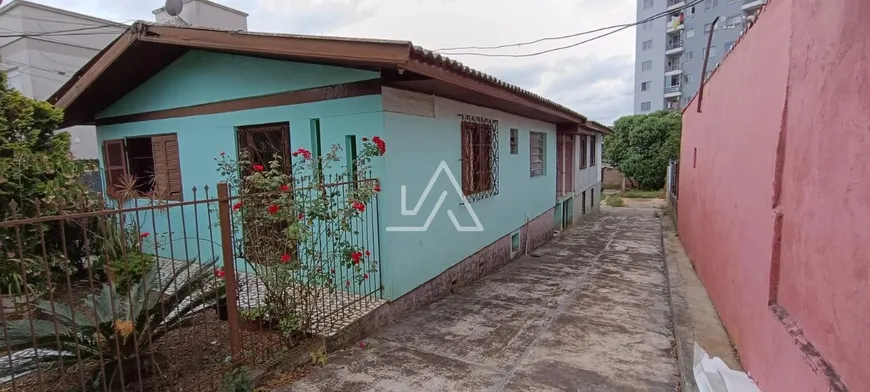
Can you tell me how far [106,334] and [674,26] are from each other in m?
54.7

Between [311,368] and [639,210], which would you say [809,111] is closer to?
[311,368]

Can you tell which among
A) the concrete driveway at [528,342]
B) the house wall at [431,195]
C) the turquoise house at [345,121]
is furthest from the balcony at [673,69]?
the concrete driveway at [528,342]

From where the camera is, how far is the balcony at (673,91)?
45719 mm

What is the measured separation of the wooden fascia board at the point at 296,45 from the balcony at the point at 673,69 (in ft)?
172

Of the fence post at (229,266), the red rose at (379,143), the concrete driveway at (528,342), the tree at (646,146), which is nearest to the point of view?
the fence post at (229,266)

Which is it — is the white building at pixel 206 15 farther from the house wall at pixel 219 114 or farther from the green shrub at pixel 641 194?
the green shrub at pixel 641 194

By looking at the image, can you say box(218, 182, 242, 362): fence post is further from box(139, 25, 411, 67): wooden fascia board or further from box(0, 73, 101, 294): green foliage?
box(0, 73, 101, 294): green foliage

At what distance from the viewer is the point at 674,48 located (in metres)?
46.1

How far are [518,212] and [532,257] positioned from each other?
111cm

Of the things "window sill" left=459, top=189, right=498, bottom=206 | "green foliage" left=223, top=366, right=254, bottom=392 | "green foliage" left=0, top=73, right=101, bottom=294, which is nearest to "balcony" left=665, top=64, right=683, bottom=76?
"window sill" left=459, top=189, right=498, bottom=206

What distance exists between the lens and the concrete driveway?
359 cm

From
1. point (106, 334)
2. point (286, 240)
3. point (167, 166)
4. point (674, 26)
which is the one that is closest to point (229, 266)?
point (286, 240)

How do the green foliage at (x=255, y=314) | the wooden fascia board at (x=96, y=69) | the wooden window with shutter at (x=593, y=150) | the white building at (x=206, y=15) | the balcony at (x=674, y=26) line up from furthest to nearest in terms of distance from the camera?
the balcony at (x=674, y=26)
the wooden window with shutter at (x=593, y=150)
the white building at (x=206, y=15)
the wooden fascia board at (x=96, y=69)
the green foliage at (x=255, y=314)

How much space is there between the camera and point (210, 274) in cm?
354
